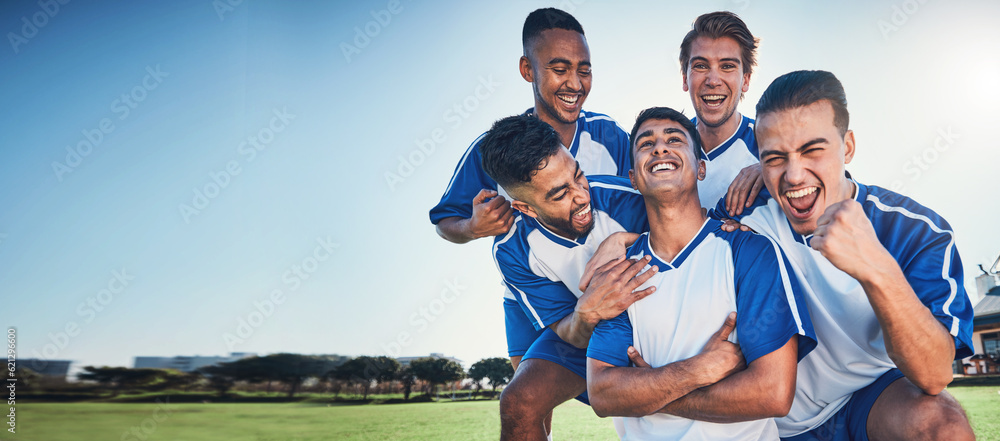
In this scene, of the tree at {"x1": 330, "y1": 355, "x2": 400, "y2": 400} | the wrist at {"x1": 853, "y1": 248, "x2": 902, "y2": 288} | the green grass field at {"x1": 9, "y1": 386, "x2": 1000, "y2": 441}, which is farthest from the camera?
the tree at {"x1": 330, "y1": 355, "x2": 400, "y2": 400}

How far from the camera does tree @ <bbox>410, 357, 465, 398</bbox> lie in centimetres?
3969

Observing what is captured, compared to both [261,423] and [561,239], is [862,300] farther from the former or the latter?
[261,423]

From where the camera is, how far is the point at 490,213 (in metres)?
4.10

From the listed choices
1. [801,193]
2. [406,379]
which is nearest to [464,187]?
[801,193]

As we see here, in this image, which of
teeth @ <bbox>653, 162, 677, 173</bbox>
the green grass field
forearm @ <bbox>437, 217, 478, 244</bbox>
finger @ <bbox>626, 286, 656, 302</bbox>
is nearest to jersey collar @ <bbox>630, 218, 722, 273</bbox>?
finger @ <bbox>626, 286, 656, 302</bbox>

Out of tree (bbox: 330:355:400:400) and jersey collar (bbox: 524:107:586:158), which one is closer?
jersey collar (bbox: 524:107:586:158)

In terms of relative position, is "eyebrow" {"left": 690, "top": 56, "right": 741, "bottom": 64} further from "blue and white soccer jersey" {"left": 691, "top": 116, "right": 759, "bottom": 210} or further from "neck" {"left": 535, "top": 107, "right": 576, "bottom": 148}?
"neck" {"left": 535, "top": 107, "right": 576, "bottom": 148}

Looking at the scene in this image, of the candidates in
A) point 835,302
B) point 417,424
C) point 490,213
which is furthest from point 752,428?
point 417,424

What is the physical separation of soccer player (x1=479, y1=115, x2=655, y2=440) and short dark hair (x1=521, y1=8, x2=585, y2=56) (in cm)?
156

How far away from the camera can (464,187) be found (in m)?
5.00

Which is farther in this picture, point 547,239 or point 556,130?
point 556,130

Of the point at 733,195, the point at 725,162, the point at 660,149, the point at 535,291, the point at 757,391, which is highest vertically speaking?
the point at 725,162

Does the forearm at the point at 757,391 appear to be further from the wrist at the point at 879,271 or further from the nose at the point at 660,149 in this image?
the nose at the point at 660,149

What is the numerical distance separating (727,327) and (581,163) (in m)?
2.30
